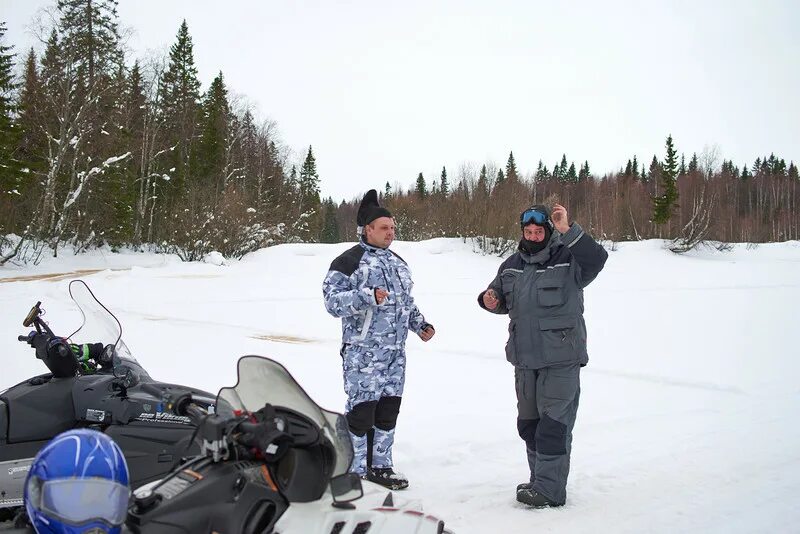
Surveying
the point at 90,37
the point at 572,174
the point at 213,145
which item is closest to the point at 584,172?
the point at 572,174

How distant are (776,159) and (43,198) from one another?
91710 millimetres

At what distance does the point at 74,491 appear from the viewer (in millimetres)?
1654

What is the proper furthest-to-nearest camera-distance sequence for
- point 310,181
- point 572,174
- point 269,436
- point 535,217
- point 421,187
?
point 572,174
point 421,187
point 310,181
point 535,217
point 269,436

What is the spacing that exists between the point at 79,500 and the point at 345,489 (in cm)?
84

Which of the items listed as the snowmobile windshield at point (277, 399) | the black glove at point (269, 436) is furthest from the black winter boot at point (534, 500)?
the black glove at point (269, 436)

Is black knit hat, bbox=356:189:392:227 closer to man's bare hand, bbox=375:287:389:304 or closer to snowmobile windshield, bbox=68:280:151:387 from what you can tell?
man's bare hand, bbox=375:287:389:304

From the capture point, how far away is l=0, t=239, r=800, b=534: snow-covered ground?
12.5ft

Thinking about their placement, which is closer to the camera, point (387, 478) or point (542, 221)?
point (542, 221)

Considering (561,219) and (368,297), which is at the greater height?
(561,219)

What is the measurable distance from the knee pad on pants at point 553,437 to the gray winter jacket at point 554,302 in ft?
1.17

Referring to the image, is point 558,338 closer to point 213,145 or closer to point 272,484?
point 272,484

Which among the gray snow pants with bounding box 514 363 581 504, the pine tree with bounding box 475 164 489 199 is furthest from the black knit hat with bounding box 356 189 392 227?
the pine tree with bounding box 475 164 489 199

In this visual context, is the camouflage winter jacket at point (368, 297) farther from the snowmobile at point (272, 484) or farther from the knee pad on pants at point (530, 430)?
the snowmobile at point (272, 484)

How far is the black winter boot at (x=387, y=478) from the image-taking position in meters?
4.01
